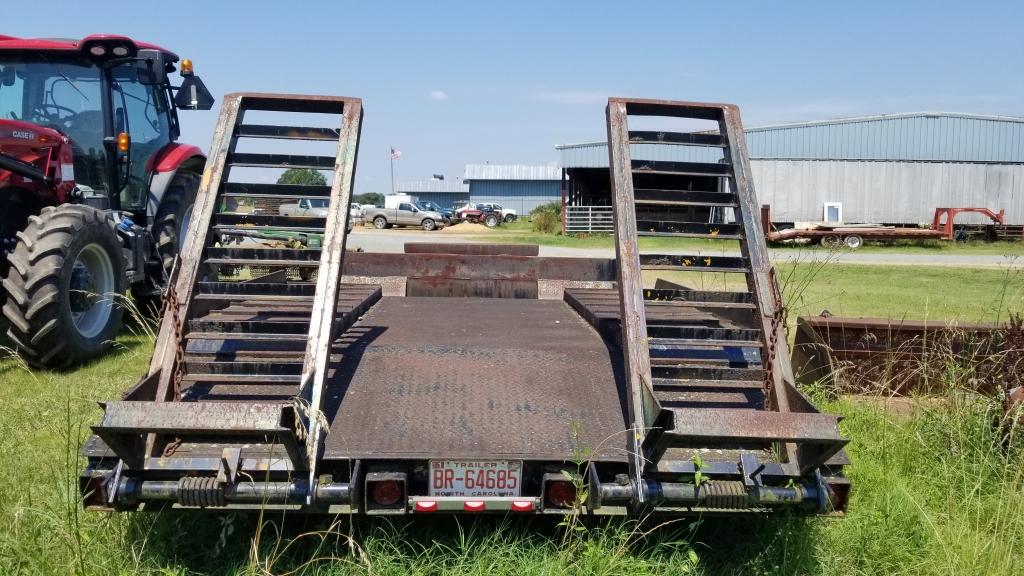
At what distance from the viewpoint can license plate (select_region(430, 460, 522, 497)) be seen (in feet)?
9.67

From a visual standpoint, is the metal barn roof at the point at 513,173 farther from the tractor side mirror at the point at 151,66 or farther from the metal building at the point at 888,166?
the tractor side mirror at the point at 151,66

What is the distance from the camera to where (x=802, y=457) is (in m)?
3.07

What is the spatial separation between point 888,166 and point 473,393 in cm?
2952

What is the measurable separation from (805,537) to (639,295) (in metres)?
1.26

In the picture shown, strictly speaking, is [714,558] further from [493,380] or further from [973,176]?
[973,176]

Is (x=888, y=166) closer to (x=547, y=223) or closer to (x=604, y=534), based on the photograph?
(x=547, y=223)

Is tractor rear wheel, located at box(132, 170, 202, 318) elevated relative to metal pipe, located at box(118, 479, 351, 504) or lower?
elevated

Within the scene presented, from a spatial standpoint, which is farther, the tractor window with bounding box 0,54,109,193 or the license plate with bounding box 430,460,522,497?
the tractor window with bounding box 0,54,109,193

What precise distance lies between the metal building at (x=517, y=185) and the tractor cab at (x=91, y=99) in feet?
160

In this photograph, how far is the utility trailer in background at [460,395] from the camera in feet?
9.16

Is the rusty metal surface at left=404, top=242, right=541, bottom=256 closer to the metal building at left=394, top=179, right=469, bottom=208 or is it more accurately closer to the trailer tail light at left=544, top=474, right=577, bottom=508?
the trailer tail light at left=544, top=474, right=577, bottom=508

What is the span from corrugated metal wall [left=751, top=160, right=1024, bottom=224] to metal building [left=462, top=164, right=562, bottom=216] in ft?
92.9

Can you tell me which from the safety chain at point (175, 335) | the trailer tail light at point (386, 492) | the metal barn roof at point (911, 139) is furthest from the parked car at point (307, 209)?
the metal barn roof at point (911, 139)

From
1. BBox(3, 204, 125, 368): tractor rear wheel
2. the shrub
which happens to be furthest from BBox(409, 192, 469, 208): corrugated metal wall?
BBox(3, 204, 125, 368): tractor rear wheel
